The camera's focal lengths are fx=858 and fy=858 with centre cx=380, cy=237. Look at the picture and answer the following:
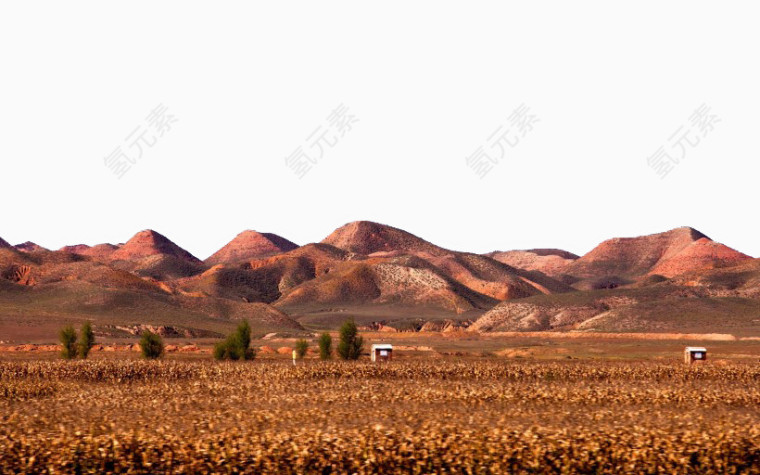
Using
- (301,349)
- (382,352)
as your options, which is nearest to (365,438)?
(382,352)

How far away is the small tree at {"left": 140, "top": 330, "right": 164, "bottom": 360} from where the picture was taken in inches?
3187

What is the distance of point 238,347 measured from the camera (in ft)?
266

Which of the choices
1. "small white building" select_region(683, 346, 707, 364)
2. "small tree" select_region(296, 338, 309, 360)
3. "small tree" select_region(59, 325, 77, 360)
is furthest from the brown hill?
"small tree" select_region(59, 325, 77, 360)

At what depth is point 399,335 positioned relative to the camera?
157625 millimetres

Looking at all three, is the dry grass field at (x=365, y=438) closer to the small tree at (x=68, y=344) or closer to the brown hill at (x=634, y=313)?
the small tree at (x=68, y=344)

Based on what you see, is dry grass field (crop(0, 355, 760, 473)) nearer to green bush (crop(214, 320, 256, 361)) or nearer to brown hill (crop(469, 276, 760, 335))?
green bush (crop(214, 320, 256, 361))

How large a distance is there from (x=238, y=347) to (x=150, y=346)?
332 inches

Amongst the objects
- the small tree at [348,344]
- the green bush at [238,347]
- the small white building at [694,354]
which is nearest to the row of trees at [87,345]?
the green bush at [238,347]

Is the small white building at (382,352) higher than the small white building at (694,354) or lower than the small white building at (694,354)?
higher

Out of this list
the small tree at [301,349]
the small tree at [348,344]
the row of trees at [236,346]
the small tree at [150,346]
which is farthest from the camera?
the small tree at [301,349]

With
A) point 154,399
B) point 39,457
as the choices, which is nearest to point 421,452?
point 39,457

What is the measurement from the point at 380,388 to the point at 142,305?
151694mm

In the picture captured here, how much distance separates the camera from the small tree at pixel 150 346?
80938mm

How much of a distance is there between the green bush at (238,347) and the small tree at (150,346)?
5355mm
